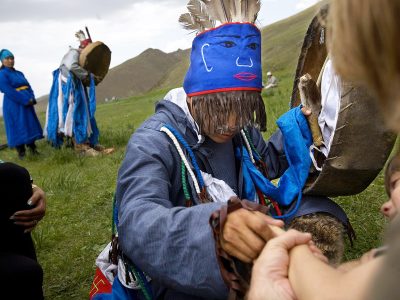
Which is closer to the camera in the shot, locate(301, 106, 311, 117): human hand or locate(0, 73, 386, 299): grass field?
locate(301, 106, 311, 117): human hand

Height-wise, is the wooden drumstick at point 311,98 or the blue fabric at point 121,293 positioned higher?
the wooden drumstick at point 311,98

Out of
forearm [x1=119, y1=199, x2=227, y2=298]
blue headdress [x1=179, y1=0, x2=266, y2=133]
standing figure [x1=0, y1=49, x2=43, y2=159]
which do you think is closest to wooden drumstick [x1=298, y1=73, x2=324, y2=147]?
blue headdress [x1=179, y1=0, x2=266, y2=133]

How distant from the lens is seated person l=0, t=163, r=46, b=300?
1.93 m

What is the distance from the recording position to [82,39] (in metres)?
8.19

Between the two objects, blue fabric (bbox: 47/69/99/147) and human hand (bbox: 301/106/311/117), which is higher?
human hand (bbox: 301/106/311/117)

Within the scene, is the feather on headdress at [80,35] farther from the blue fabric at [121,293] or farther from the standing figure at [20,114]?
the blue fabric at [121,293]

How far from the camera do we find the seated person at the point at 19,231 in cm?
193

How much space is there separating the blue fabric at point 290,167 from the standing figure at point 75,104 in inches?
214

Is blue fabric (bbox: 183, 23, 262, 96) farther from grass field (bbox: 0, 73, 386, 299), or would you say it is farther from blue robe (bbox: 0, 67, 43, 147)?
blue robe (bbox: 0, 67, 43, 147)

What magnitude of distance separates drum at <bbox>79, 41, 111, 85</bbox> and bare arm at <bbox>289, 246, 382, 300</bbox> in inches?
261

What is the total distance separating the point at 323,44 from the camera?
2328 millimetres

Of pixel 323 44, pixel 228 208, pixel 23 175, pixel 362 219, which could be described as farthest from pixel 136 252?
pixel 362 219

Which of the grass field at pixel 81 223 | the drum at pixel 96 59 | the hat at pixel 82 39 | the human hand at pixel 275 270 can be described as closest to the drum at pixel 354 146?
the human hand at pixel 275 270

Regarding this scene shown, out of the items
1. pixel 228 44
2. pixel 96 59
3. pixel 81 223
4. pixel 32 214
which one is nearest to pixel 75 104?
pixel 96 59
